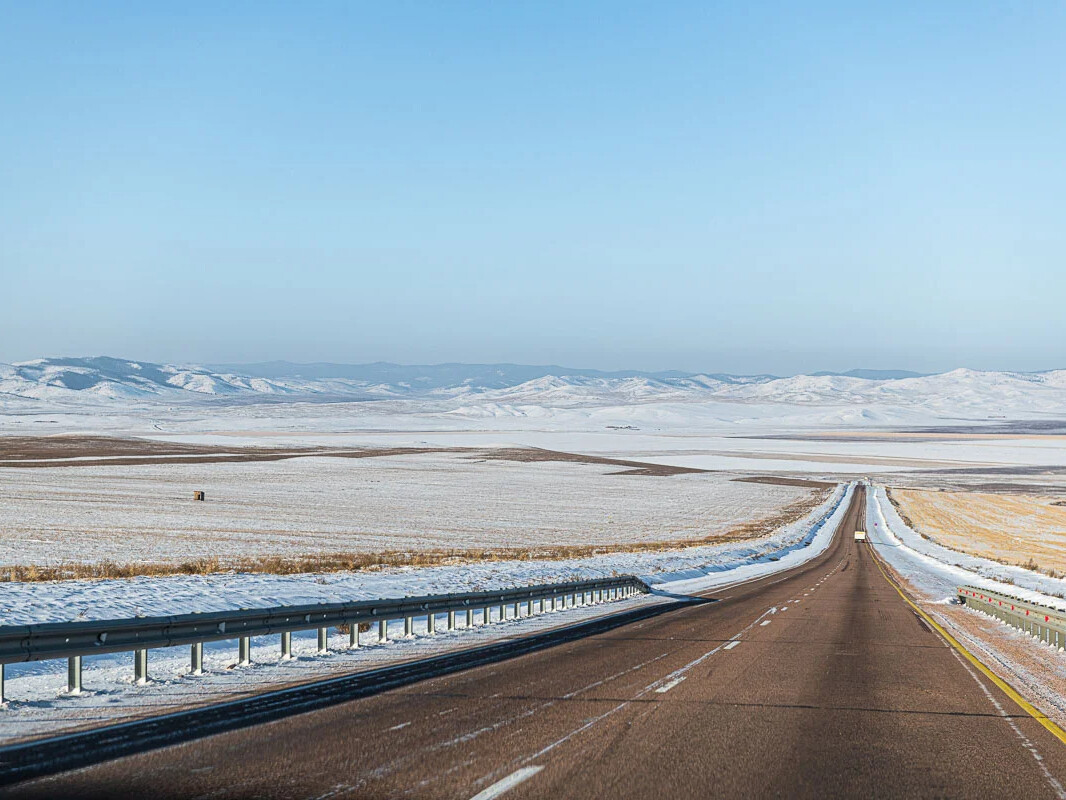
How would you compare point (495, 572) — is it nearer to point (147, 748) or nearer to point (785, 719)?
point (785, 719)

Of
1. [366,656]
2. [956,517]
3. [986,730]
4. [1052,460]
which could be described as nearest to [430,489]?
[956,517]

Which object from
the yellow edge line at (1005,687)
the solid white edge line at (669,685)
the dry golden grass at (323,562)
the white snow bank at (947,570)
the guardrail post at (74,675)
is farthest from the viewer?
the white snow bank at (947,570)

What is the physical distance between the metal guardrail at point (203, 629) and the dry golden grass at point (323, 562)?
10.1 metres

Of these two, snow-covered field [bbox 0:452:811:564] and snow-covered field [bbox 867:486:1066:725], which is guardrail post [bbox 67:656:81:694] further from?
snow-covered field [bbox 0:452:811:564]

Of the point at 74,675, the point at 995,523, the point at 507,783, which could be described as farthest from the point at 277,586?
the point at 995,523

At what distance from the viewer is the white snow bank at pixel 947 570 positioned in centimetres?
2906

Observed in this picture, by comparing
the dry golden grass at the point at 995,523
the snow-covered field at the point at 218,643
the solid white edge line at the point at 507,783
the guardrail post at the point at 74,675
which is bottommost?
the dry golden grass at the point at 995,523

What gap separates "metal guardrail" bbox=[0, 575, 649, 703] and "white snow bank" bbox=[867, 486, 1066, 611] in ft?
38.4

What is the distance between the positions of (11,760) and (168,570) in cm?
1929

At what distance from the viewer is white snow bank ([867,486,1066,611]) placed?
29.1 m

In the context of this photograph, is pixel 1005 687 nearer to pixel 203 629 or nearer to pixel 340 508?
pixel 203 629

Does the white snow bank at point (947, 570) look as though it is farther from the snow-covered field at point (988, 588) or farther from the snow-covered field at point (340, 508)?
the snow-covered field at point (340, 508)

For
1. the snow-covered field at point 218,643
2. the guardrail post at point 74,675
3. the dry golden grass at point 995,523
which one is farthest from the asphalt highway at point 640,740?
the dry golden grass at point 995,523

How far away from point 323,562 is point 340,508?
2931 cm
